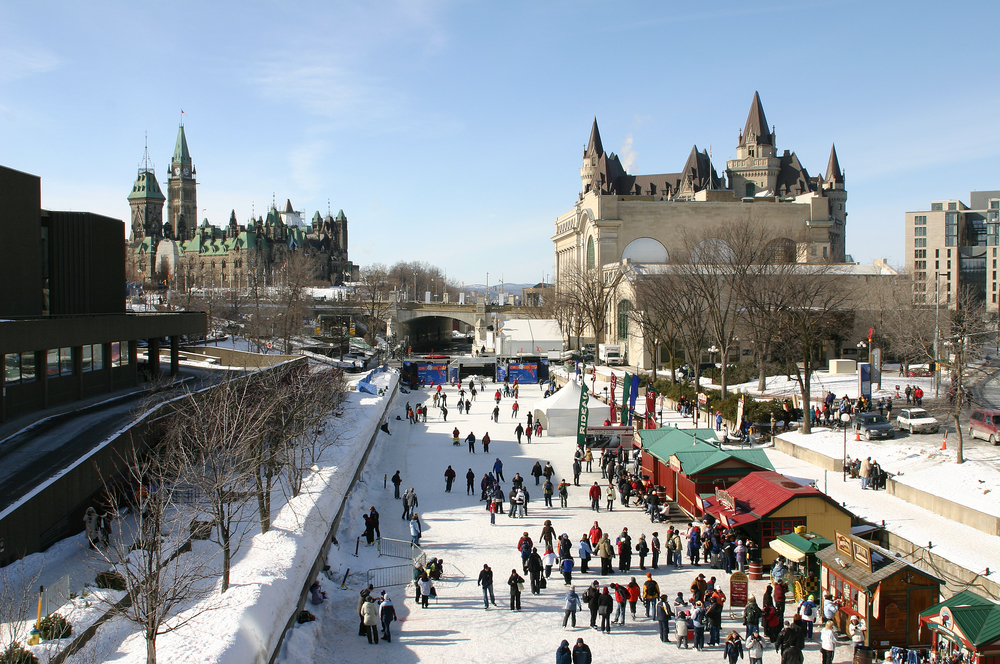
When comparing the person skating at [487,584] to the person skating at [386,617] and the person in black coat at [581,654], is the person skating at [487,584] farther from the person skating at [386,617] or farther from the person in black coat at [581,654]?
the person in black coat at [581,654]

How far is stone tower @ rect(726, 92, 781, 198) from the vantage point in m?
125

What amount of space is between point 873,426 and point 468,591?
59.4 feet

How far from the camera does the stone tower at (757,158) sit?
124875 millimetres

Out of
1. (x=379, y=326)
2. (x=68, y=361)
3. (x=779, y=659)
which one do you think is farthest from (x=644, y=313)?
(x=379, y=326)

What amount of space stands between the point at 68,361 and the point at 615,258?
189 ft

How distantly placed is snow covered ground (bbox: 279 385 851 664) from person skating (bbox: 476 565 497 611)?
0.17 meters

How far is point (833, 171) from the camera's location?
449ft

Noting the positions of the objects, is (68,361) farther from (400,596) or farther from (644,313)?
(644,313)

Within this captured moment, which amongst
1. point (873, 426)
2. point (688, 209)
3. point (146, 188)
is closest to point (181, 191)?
point (146, 188)

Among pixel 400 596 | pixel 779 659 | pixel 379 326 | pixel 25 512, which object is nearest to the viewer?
pixel 779 659

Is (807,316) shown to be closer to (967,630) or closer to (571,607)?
(571,607)

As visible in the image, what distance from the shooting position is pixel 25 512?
534 inches

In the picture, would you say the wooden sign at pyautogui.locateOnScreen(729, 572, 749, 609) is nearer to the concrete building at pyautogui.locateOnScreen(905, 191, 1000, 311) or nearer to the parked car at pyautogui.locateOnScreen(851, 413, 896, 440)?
the parked car at pyautogui.locateOnScreen(851, 413, 896, 440)

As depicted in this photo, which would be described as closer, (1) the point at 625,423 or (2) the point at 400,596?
(2) the point at 400,596
